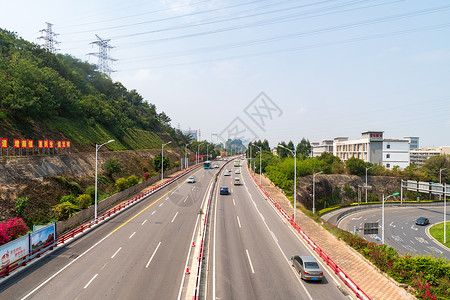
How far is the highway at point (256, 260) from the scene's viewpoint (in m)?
16.1

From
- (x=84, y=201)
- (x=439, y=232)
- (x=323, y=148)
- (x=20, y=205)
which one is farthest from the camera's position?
(x=323, y=148)

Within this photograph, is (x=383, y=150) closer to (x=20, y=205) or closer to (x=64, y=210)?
(x=64, y=210)

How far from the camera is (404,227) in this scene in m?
54.0

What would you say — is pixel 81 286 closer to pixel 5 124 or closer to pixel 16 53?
pixel 5 124

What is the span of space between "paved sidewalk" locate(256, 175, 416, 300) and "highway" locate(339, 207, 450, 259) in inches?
447

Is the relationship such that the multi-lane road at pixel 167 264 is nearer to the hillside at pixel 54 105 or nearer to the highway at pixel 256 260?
the highway at pixel 256 260

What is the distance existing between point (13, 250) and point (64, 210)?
13.0 meters

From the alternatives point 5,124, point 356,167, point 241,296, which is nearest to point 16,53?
point 5,124

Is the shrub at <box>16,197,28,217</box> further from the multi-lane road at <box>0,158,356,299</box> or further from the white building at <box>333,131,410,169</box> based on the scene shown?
the white building at <box>333,131,410,169</box>

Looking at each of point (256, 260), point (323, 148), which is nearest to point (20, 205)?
point (256, 260)

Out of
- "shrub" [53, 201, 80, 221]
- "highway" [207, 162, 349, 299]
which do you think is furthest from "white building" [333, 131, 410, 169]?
"shrub" [53, 201, 80, 221]

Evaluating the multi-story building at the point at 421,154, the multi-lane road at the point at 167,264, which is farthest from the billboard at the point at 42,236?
the multi-story building at the point at 421,154

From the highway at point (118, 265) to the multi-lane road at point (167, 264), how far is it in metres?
0.06

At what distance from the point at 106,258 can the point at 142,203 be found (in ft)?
66.5
